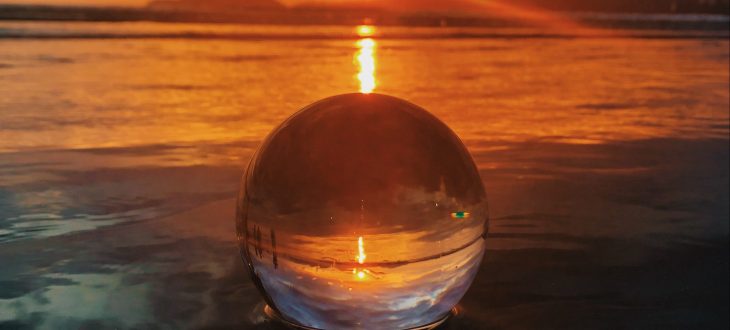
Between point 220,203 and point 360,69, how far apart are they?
23.8 feet

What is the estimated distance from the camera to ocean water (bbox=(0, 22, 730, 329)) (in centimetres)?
309

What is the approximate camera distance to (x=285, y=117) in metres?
7.43

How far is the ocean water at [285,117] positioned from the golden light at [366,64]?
0.10m

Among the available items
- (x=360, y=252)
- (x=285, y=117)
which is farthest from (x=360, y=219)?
(x=285, y=117)

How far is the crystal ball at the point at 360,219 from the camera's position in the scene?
A: 8.18ft

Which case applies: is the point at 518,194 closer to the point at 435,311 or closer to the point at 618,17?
the point at 435,311

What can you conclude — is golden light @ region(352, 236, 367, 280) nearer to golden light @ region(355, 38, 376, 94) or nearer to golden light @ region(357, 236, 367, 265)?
golden light @ region(357, 236, 367, 265)

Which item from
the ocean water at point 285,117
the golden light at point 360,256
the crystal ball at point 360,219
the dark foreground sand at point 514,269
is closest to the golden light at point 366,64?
the ocean water at point 285,117

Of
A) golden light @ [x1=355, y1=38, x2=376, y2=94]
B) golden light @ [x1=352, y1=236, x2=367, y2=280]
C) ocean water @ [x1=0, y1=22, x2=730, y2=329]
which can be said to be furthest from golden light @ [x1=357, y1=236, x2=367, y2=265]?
golden light @ [x1=355, y1=38, x2=376, y2=94]

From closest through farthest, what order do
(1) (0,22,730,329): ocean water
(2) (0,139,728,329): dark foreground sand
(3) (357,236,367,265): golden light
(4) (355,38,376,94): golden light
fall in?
1. (3) (357,236,367,265): golden light
2. (2) (0,139,728,329): dark foreground sand
3. (1) (0,22,730,329): ocean water
4. (4) (355,38,376,94): golden light

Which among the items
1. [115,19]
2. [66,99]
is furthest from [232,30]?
[66,99]

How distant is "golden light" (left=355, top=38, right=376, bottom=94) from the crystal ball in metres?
6.37

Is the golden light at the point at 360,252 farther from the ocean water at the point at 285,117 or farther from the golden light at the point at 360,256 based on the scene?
the ocean water at the point at 285,117

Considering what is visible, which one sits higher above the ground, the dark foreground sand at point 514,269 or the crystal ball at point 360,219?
the crystal ball at point 360,219
